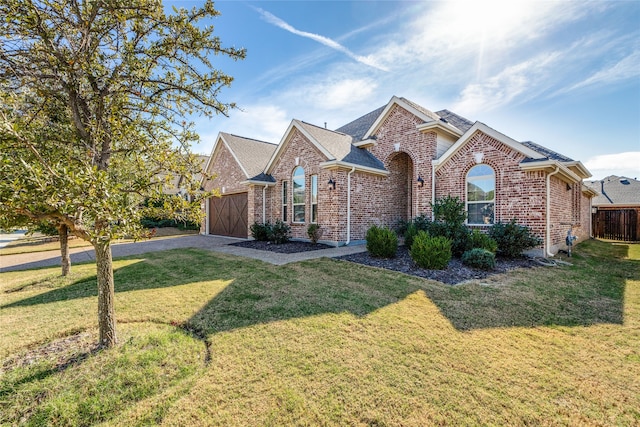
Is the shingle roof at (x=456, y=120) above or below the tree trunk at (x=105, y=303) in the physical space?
above

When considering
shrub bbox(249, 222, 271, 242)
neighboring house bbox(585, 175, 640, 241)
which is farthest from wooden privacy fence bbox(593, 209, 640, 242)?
shrub bbox(249, 222, 271, 242)

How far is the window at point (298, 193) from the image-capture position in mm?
13267

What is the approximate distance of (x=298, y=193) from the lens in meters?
13.5

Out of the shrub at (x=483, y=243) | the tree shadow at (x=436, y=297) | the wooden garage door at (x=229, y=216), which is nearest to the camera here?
the tree shadow at (x=436, y=297)

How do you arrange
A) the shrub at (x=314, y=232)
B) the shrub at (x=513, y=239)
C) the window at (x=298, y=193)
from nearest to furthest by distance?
the shrub at (x=513, y=239), the shrub at (x=314, y=232), the window at (x=298, y=193)

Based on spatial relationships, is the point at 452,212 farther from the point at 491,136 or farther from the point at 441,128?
the point at 441,128

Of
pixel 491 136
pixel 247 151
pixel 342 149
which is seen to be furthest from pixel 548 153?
pixel 247 151

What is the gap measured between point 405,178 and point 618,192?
2058cm

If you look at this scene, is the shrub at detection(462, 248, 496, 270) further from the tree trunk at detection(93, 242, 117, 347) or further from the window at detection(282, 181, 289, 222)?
the window at detection(282, 181, 289, 222)

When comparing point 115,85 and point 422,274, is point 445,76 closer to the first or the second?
point 422,274

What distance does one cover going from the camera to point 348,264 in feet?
26.8

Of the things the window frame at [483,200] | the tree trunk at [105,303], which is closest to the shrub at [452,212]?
the window frame at [483,200]

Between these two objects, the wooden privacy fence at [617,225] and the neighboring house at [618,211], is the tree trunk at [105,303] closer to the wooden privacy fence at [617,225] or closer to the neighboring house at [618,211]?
the neighboring house at [618,211]

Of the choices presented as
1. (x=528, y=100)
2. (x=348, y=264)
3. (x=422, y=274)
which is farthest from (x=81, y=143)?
(x=528, y=100)
